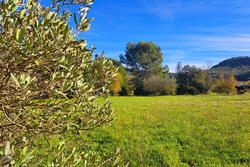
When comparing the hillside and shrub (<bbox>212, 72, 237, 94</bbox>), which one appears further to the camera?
the hillside

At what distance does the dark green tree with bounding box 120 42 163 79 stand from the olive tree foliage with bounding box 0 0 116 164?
2059 inches

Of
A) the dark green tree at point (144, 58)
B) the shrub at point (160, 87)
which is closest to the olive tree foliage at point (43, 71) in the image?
the shrub at point (160, 87)

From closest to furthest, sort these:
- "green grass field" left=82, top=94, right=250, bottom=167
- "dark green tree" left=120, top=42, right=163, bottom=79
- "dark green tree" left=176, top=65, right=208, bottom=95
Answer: "green grass field" left=82, top=94, right=250, bottom=167 → "dark green tree" left=176, top=65, right=208, bottom=95 → "dark green tree" left=120, top=42, right=163, bottom=79

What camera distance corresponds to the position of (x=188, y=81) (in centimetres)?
4006

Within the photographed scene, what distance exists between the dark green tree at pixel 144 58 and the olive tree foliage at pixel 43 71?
52.3m

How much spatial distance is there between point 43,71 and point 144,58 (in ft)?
178

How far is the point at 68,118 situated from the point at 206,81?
137 feet

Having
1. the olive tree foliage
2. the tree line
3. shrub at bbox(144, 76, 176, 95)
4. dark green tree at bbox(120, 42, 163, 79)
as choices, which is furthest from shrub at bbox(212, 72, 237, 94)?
the olive tree foliage

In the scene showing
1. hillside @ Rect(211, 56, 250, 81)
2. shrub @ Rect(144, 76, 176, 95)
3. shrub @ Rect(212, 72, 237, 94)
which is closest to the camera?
shrub @ Rect(212, 72, 237, 94)

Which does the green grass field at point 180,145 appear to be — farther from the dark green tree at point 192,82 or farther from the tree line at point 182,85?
the dark green tree at point 192,82

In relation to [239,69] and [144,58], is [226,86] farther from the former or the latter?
[239,69]

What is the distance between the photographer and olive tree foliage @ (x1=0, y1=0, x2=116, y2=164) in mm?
1312

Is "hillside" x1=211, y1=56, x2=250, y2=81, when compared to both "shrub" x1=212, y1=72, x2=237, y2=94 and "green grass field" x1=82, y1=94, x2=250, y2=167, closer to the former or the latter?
"shrub" x1=212, y1=72, x2=237, y2=94

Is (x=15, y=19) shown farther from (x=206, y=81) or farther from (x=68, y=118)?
(x=206, y=81)
